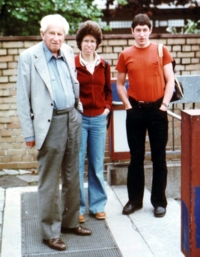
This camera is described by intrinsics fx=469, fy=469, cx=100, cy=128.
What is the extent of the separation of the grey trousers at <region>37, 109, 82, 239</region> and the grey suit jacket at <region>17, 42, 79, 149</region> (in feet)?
0.28

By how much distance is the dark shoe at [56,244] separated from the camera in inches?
147

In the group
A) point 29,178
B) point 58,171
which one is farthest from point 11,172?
point 58,171

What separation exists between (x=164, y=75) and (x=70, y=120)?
101cm

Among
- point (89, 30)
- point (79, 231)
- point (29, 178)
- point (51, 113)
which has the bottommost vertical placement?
point (29, 178)

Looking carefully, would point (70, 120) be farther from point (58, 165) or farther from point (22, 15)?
point (22, 15)

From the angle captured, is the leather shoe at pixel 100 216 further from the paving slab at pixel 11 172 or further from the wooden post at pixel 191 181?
the paving slab at pixel 11 172

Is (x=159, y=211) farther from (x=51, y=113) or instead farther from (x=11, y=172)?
(x=11, y=172)

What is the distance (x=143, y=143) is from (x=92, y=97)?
72 centimetres

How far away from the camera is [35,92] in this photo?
3553 mm

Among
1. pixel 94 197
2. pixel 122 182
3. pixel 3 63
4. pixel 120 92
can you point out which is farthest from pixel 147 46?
pixel 3 63

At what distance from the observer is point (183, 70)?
6805 mm

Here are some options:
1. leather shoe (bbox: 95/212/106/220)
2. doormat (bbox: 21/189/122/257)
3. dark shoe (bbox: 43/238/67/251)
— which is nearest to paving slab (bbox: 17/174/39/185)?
doormat (bbox: 21/189/122/257)

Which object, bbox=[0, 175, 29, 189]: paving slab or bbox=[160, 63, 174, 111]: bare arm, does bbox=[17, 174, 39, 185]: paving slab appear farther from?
bbox=[160, 63, 174, 111]: bare arm

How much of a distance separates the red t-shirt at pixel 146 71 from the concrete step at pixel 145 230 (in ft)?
3.73
